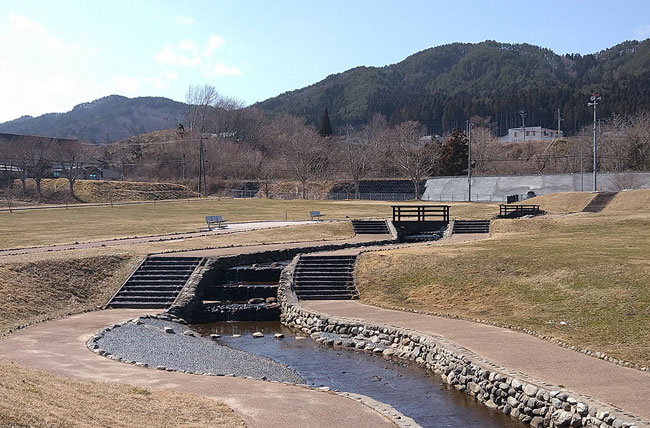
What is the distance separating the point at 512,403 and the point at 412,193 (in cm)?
8724

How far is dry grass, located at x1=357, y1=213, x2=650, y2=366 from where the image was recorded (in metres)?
21.0

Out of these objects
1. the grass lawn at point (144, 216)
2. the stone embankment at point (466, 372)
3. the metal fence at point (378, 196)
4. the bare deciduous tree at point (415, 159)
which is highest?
the bare deciduous tree at point (415, 159)

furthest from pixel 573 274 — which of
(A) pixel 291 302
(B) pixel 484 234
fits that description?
(B) pixel 484 234

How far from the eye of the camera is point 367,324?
79.2 feet

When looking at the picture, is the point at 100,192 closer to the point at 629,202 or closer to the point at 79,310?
the point at 629,202

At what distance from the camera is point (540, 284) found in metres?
26.3

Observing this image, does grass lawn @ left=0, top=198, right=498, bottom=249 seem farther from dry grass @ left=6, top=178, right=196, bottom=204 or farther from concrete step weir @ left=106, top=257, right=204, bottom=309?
dry grass @ left=6, top=178, right=196, bottom=204

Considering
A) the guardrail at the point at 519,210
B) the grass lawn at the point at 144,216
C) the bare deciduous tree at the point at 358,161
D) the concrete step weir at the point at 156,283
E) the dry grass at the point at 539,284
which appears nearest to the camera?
the dry grass at the point at 539,284

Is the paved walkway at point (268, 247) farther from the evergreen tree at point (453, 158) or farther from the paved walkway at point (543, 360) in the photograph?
the evergreen tree at point (453, 158)

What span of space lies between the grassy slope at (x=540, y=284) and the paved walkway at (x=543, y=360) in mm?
1038

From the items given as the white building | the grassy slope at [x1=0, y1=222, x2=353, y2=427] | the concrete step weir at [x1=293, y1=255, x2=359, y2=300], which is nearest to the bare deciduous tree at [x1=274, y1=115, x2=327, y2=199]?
the grassy slope at [x1=0, y1=222, x2=353, y2=427]

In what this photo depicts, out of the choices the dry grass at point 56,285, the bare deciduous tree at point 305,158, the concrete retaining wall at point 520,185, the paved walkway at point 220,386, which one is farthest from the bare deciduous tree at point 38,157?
the paved walkway at point 220,386

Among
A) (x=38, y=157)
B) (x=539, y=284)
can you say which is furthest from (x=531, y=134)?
(x=539, y=284)

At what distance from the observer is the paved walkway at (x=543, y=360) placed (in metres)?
14.5
